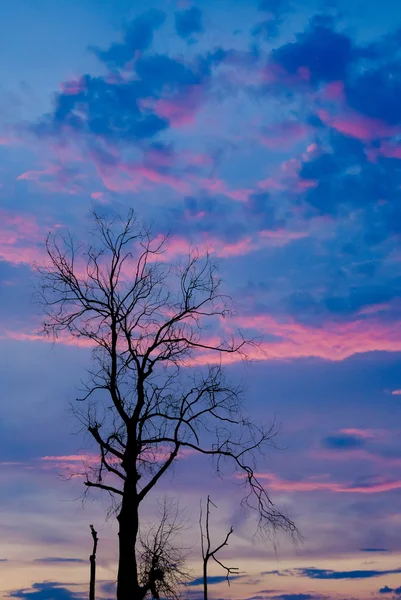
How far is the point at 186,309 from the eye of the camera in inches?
958

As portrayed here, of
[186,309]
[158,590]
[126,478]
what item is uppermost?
[186,309]

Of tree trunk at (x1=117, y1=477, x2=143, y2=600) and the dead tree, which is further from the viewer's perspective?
the dead tree

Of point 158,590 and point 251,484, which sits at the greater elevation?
point 251,484

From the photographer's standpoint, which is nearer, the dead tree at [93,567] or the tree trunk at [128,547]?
the tree trunk at [128,547]

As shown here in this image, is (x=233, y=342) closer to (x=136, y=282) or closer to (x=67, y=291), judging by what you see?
(x=136, y=282)

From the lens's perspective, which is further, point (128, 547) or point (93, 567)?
point (93, 567)

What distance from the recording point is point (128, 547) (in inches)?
856

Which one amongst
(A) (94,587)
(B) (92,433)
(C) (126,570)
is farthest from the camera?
(A) (94,587)

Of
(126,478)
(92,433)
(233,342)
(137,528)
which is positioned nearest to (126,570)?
(137,528)

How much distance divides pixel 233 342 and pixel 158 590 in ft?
26.7

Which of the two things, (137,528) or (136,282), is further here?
(136,282)

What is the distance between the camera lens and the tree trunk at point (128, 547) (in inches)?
842

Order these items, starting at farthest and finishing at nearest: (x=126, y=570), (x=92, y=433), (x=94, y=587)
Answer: (x=94, y=587) → (x=92, y=433) → (x=126, y=570)

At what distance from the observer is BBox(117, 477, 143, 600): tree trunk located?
842 inches
